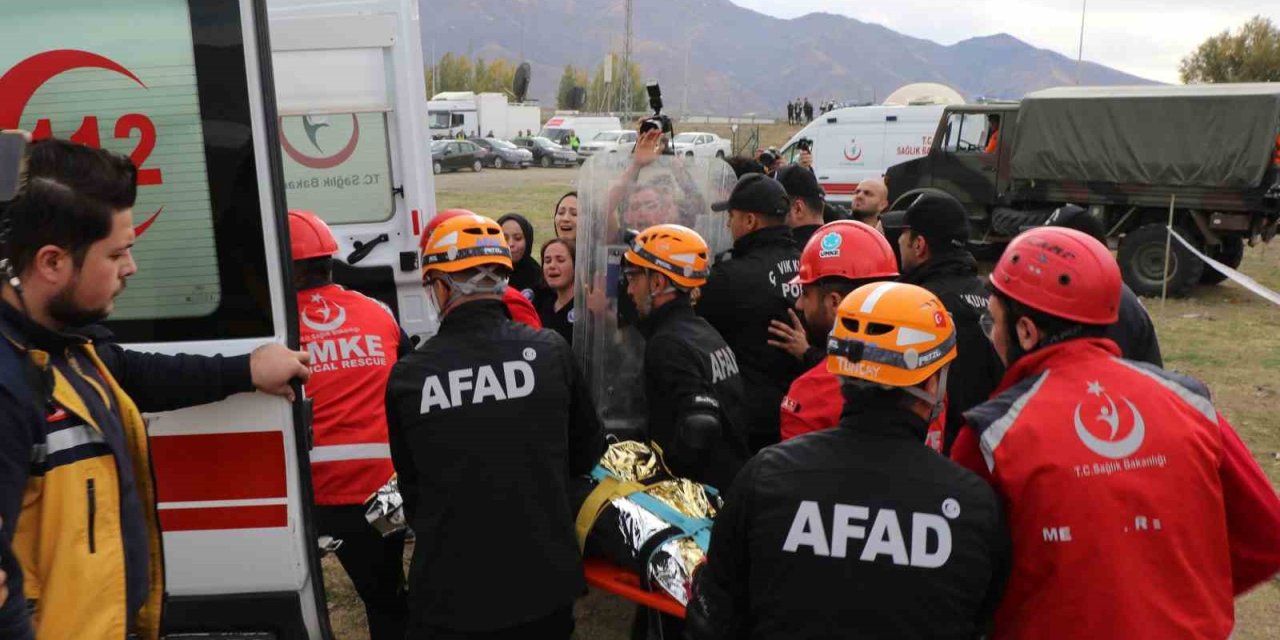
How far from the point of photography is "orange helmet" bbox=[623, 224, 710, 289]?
3262mm

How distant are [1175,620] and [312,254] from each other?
287 cm

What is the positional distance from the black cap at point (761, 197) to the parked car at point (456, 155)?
108 feet

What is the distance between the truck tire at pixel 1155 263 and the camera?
12620 mm

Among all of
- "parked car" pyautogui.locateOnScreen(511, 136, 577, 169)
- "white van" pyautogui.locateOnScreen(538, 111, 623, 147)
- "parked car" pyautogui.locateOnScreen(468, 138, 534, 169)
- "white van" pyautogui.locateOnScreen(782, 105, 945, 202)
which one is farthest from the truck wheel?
"white van" pyautogui.locateOnScreen(538, 111, 623, 147)

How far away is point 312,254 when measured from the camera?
3.44 meters

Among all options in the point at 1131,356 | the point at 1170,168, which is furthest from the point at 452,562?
the point at 1170,168

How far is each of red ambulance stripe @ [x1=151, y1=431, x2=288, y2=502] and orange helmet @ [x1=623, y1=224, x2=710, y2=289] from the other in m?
1.32

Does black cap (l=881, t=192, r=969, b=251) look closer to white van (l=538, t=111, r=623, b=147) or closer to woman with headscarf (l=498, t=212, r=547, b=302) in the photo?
woman with headscarf (l=498, t=212, r=547, b=302)

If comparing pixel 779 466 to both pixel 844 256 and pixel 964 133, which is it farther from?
pixel 964 133

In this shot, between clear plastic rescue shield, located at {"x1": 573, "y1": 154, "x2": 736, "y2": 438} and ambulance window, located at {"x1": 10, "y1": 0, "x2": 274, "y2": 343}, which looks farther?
clear plastic rescue shield, located at {"x1": 573, "y1": 154, "x2": 736, "y2": 438}

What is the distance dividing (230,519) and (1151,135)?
13.7m

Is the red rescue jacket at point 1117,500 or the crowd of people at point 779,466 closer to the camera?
the crowd of people at point 779,466

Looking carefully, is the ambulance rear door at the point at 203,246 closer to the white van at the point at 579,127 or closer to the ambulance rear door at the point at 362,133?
the ambulance rear door at the point at 362,133

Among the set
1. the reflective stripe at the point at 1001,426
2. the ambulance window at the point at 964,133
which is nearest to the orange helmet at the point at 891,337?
the reflective stripe at the point at 1001,426
